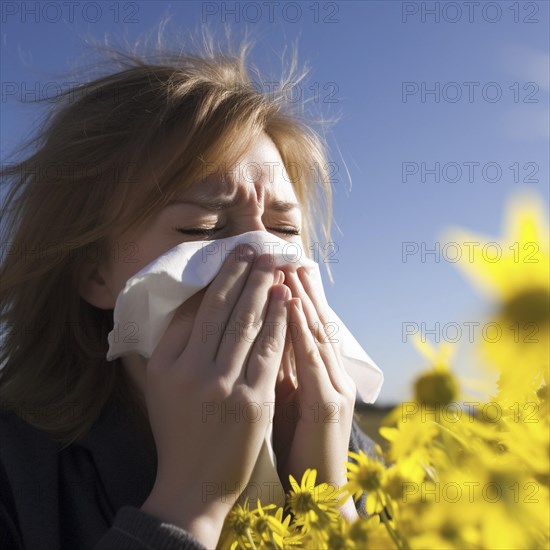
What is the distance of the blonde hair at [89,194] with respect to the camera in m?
1.72

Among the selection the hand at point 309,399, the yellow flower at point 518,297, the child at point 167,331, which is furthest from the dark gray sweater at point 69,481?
the yellow flower at point 518,297

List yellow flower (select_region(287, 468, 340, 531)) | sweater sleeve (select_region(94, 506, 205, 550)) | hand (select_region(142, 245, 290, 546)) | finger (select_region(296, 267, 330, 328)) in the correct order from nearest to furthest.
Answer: yellow flower (select_region(287, 468, 340, 531))
sweater sleeve (select_region(94, 506, 205, 550))
hand (select_region(142, 245, 290, 546))
finger (select_region(296, 267, 330, 328))

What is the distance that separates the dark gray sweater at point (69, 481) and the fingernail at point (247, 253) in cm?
53

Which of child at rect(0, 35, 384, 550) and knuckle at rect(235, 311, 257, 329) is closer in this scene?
child at rect(0, 35, 384, 550)

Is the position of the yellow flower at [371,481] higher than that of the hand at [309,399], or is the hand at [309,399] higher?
the yellow flower at [371,481]

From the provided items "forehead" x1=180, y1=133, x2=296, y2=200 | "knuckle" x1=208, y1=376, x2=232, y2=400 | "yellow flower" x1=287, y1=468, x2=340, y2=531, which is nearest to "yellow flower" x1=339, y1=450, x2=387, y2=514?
"yellow flower" x1=287, y1=468, x2=340, y2=531

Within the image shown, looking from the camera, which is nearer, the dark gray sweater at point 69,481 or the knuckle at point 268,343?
the knuckle at point 268,343

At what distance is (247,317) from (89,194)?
2.57ft

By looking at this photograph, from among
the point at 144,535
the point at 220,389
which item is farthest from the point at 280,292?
the point at 144,535

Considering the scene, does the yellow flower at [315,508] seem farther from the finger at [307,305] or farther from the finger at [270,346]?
the finger at [307,305]

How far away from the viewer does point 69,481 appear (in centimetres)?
158

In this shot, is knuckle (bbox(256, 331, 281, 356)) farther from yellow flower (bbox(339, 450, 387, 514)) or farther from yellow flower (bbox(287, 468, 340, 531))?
yellow flower (bbox(339, 450, 387, 514))

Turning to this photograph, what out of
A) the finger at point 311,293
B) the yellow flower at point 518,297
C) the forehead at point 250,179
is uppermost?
the yellow flower at point 518,297

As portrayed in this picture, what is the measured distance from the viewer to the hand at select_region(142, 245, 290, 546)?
1.04 m
